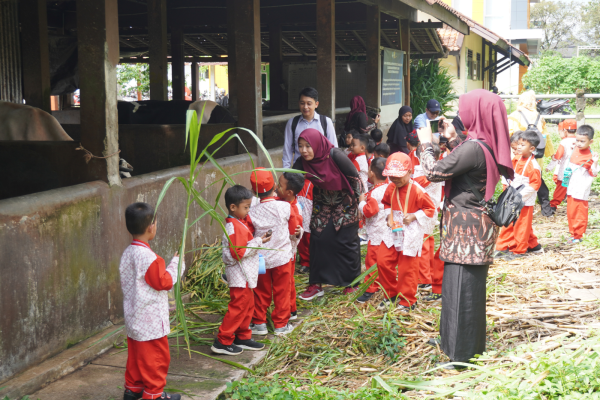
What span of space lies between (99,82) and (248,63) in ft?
8.32

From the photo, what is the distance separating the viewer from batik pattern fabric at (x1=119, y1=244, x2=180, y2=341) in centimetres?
320

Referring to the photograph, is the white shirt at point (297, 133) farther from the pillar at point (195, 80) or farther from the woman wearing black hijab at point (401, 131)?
the pillar at point (195, 80)

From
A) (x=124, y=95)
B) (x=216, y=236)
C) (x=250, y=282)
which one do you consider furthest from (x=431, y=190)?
(x=124, y=95)

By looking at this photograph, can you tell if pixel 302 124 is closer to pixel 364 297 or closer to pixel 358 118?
pixel 364 297

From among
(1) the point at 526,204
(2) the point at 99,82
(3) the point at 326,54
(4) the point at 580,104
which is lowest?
(1) the point at 526,204

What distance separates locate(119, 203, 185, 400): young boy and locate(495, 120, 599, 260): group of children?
4.39 meters

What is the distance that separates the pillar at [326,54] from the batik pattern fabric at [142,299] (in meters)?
5.81

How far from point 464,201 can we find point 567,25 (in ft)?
176

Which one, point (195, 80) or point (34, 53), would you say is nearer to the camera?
point (34, 53)

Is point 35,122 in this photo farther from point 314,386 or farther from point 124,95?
point 124,95

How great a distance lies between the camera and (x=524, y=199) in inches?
262

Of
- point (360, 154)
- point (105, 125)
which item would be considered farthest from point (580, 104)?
point (105, 125)

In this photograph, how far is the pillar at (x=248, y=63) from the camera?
6.62m

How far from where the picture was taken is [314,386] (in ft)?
11.2
